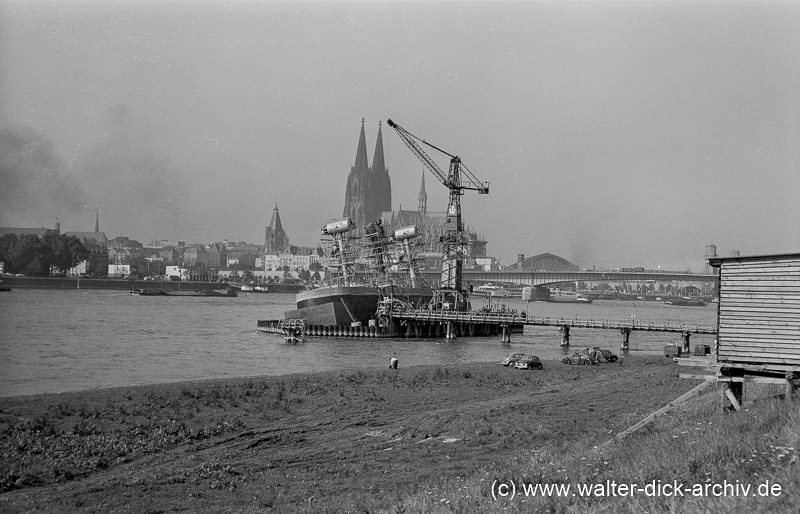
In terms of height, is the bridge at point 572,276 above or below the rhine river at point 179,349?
above

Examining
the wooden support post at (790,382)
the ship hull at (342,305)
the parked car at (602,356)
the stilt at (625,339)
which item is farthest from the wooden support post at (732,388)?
the ship hull at (342,305)

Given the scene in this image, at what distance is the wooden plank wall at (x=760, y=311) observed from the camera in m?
16.3

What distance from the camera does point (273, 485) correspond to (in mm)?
16438

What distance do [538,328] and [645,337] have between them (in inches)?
712

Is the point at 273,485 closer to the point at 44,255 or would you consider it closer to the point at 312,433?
the point at 312,433

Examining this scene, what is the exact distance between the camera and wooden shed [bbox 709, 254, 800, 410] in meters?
16.3

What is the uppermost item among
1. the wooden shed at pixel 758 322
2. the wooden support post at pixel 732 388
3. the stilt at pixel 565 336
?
the wooden shed at pixel 758 322

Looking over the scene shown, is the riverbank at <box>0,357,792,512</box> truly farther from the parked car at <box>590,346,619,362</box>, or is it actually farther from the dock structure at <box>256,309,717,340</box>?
the dock structure at <box>256,309,717,340</box>

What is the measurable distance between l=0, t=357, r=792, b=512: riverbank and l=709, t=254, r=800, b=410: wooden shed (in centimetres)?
332

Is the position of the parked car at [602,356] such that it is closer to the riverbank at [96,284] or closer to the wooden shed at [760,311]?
the wooden shed at [760,311]

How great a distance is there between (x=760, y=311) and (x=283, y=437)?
1244 centimetres

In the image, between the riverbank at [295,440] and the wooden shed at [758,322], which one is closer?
the riverbank at [295,440]

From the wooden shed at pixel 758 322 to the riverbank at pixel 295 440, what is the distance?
3.32 meters

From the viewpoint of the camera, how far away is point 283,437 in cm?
2131
